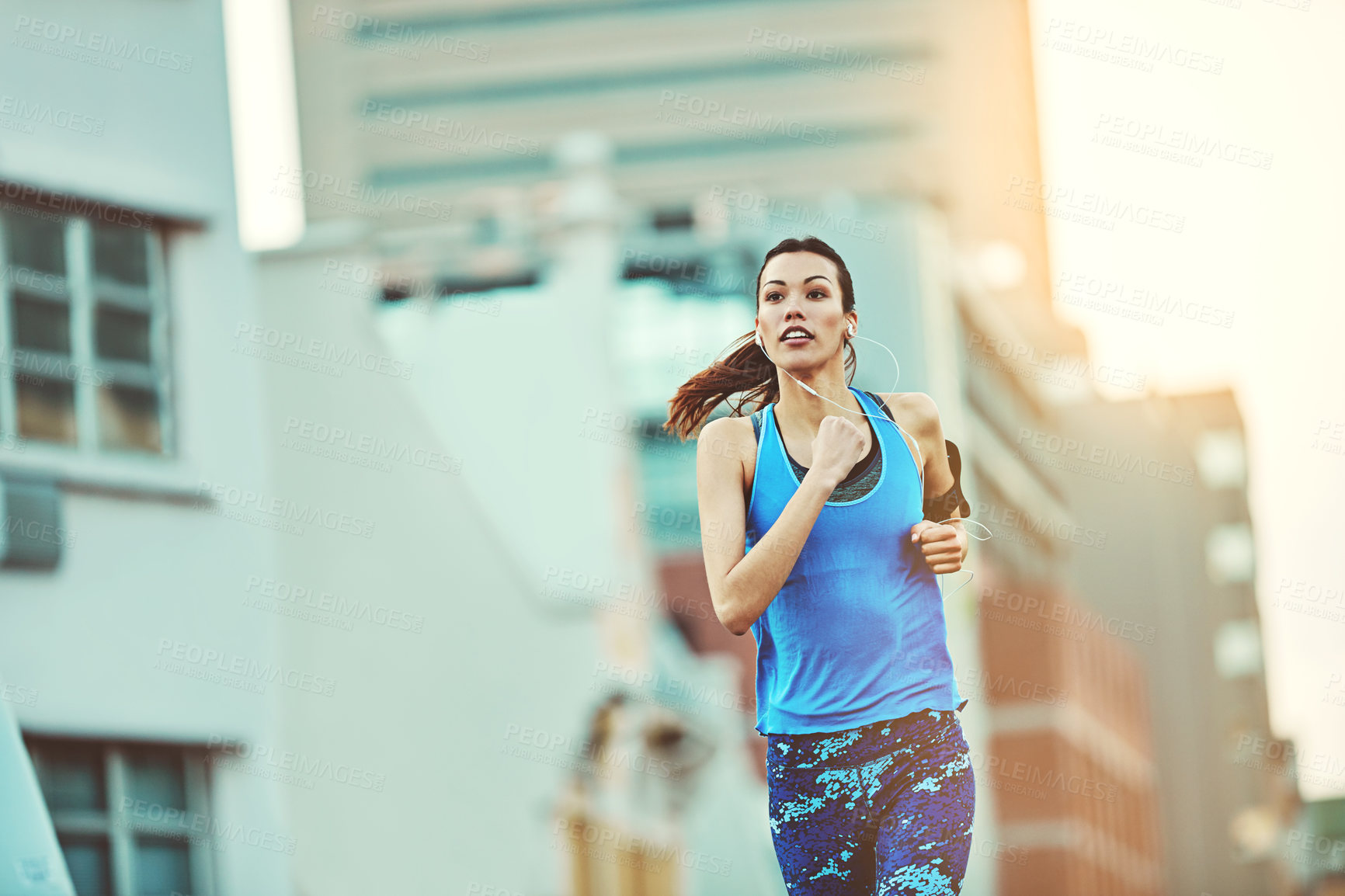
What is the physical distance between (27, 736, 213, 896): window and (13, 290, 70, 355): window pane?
7.59 feet

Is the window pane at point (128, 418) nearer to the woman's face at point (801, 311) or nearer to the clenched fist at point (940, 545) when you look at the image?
the woman's face at point (801, 311)

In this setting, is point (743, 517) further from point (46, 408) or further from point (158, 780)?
point (158, 780)

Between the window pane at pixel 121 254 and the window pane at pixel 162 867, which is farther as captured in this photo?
the window pane at pixel 121 254

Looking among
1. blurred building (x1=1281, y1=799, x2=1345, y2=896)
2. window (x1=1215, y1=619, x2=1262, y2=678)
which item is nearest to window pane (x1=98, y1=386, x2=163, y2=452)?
blurred building (x1=1281, y1=799, x2=1345, y2=896)

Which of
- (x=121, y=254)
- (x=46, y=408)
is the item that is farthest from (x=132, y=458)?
(x=121, y=254)

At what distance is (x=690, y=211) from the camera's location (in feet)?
158

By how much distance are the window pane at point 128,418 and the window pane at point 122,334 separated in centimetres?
23

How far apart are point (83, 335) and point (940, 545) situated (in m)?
8.55

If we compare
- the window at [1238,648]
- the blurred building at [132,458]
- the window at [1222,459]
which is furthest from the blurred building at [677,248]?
the window at [1238,648]

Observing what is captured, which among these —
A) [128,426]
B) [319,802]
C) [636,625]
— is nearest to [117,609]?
[128,426]

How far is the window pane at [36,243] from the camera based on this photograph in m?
10.1

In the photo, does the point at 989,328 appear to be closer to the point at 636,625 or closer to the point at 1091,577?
the point at 636,625

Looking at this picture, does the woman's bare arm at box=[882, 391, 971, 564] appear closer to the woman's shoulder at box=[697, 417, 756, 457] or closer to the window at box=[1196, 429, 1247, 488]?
the woman's shoulder at box=[697, 417, 756, 457]

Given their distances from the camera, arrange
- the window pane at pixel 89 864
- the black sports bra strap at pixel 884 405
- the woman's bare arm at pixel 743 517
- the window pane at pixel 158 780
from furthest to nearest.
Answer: the window pane at pixel 158 780
the window pane at pixel 89 864
the black sports bra strap at pixel 884 405
the woman's bare arm at pixel 743 517
